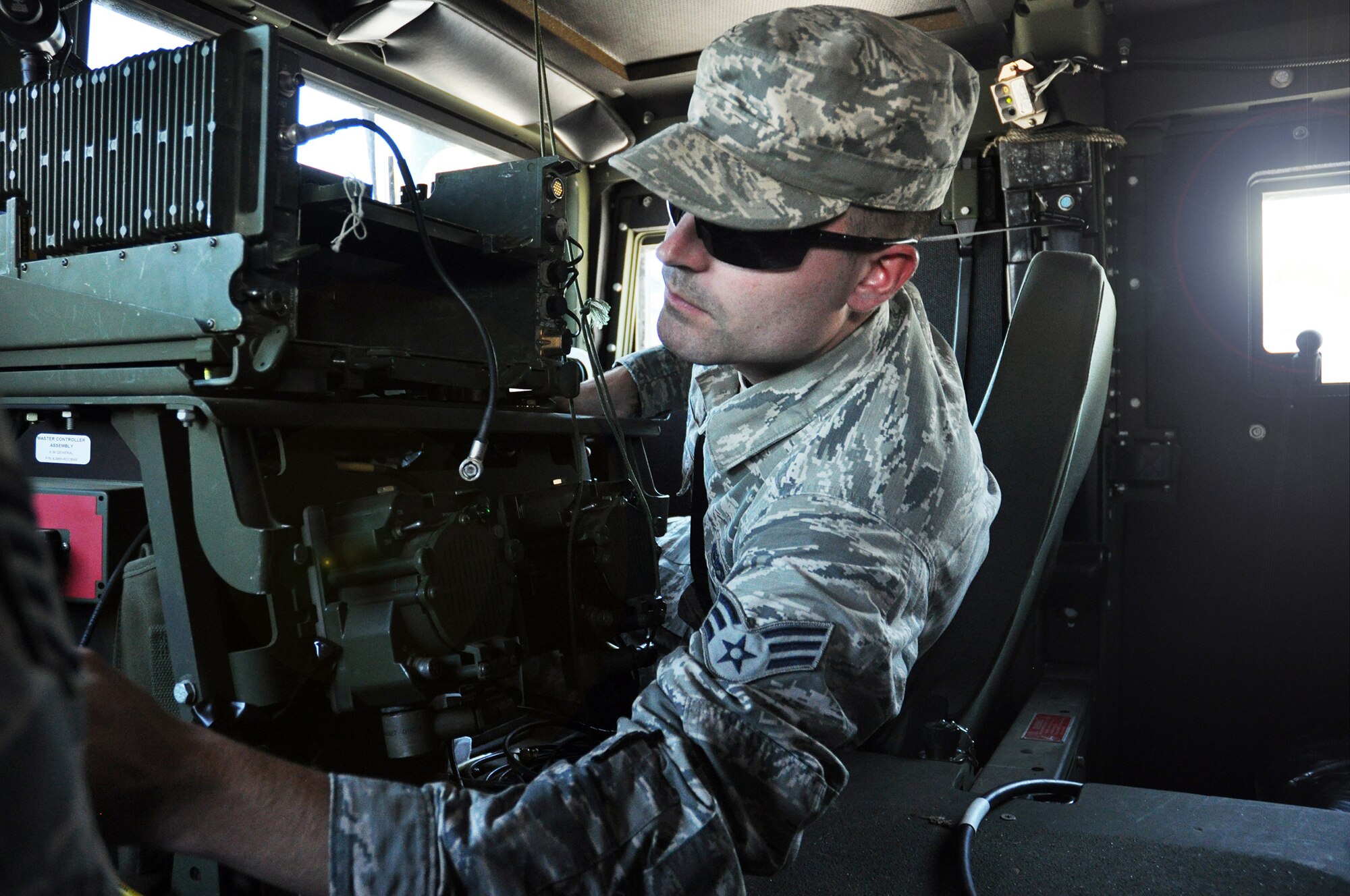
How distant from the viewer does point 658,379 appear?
2092 millimetres

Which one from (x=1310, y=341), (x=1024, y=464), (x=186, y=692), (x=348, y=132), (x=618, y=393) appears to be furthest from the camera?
(x=1310, y=341)

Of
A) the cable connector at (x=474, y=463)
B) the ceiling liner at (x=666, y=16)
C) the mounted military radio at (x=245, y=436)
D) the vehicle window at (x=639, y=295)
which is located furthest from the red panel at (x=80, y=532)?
the vehicle window at (x=639, y=295)

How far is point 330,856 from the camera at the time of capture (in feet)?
2.55

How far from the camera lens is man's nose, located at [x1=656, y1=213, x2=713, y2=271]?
135cm

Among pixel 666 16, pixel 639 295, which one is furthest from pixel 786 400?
pixel 639 295

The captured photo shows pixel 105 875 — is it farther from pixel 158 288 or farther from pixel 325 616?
pixel 158 288

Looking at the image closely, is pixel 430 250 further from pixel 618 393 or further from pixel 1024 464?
pixel 1024 464

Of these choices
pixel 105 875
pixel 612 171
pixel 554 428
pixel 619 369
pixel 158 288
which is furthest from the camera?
pixel 612 171

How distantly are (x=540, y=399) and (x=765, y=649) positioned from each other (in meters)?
0.74

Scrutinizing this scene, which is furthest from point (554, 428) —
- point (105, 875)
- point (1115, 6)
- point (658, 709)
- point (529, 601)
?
point (1115, 6)

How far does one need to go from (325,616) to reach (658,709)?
15.4 inches

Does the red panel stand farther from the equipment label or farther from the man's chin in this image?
the man's chin

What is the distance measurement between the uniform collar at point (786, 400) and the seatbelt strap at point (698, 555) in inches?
6.2

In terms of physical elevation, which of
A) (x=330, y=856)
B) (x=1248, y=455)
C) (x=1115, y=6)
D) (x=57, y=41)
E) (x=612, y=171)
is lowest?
(x=330, y=856)
